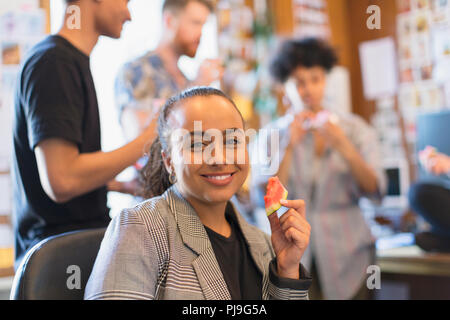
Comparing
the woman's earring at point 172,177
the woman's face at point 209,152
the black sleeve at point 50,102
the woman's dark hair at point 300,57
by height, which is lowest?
the woman's earring at point 172,177

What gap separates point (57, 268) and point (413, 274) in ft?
4.96

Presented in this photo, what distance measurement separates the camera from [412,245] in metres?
2.08

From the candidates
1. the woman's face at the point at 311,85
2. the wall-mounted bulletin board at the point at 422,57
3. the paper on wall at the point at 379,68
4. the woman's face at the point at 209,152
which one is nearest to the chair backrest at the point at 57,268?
the woman's face at the point at 209,152

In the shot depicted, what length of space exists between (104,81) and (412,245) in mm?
1526

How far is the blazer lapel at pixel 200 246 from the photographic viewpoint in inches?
31.4

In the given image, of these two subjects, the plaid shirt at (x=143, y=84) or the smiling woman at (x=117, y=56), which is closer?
the plaid shirt at (x=143, y=84)

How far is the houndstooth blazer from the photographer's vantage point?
72 centimetres

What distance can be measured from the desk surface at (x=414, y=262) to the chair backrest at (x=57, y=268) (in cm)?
137

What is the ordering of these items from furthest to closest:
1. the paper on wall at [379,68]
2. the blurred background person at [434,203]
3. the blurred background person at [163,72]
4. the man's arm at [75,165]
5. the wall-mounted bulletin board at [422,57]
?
the paper on wall at [379,68]
the wall-mounted bulletin board at [422,57]
the blurred background person at [434,203]
the blurred background person at [163,72]
the man's arm at [75,165]

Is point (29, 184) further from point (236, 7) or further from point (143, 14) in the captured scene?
point (236, 7)

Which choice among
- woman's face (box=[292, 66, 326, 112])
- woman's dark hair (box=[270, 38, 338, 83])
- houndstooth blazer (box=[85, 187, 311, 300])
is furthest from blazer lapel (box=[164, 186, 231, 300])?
woman's dark hair (box=[270, 38, 338, 83])

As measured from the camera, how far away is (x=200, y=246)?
2.73 feet

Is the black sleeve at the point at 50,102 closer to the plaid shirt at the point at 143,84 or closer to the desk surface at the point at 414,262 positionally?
the plaid shirt at the point at 143,84
